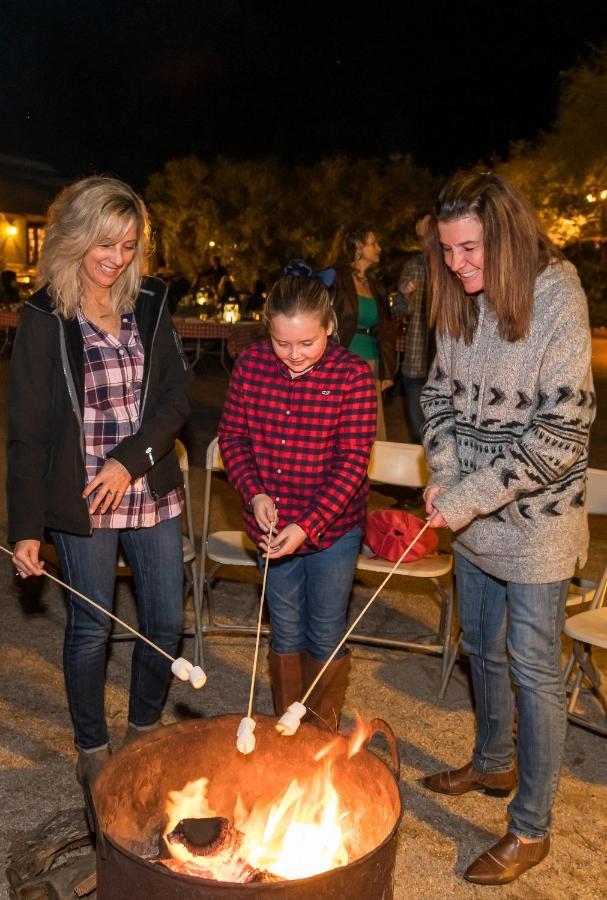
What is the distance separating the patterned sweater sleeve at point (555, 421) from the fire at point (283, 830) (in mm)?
818

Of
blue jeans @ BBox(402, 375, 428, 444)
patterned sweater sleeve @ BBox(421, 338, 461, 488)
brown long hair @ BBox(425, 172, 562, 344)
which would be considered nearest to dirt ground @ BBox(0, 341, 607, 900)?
patterned sweater sleeve @ BBox(421, 338, 461, 488)

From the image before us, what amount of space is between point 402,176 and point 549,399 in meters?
32.1

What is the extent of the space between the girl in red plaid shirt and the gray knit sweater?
0.38m

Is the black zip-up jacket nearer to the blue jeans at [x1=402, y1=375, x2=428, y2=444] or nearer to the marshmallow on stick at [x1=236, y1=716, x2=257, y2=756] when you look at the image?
the marshmallow on stick at [x1=236, y1=716, x2=257, y2=756]

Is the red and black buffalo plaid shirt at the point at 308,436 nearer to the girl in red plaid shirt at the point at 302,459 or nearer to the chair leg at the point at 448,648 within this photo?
the girl in red plaid shirt at the point at 302,459

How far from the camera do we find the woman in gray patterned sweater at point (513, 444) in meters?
2.72

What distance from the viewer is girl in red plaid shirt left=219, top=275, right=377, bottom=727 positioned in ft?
10.5

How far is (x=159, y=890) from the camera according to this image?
205 centimetres

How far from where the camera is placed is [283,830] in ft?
8.34

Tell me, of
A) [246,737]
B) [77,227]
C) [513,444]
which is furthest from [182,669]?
[77,227]

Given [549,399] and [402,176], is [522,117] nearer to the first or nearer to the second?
[402,176]

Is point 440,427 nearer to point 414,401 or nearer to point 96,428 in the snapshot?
point 96,428

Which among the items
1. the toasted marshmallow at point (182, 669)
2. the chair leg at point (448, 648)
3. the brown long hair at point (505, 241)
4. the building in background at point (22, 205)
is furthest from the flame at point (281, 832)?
the building in background at point (22, 205)

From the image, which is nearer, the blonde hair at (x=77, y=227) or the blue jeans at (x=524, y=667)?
the blue jeans at (x=524, y=667)
